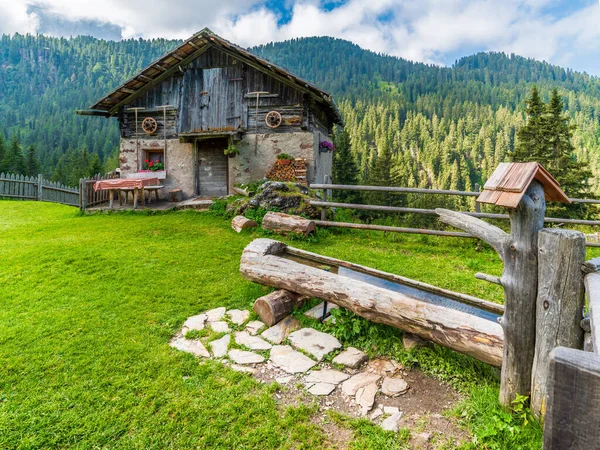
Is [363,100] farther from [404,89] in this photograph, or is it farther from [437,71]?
[437,71]

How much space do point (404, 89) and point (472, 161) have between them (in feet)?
199

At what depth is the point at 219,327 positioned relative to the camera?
434cm

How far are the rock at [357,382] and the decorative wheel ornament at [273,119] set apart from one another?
37.0 ft

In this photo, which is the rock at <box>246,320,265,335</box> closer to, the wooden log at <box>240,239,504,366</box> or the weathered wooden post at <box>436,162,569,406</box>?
the wooden log at <box>240,239,504,366</box>

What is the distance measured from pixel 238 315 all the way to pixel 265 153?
9782mm

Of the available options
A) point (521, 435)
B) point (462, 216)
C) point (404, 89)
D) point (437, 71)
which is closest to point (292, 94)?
point (462, 216)

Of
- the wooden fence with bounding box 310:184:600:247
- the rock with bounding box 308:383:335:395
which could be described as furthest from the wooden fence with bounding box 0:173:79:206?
the rock with bounding box 308:383:335:395

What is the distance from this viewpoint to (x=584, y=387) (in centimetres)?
85

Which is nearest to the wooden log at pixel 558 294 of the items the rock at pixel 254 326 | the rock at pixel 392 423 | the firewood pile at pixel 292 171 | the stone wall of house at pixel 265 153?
the rock at pixel 392 423

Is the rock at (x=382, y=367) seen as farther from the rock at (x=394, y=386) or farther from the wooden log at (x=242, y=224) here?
the wooden log at (x=242, y=224)

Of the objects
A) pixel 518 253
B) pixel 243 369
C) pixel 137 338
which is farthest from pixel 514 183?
pixel 137 338

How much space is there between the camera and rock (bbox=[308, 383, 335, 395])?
3.16 metres

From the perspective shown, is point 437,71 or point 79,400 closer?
point 79,400

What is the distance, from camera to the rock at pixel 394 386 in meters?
3.11
